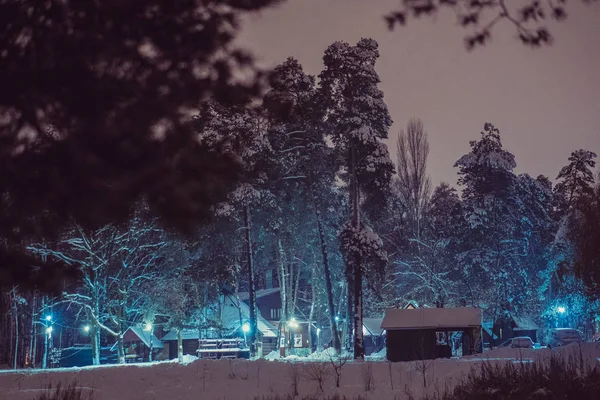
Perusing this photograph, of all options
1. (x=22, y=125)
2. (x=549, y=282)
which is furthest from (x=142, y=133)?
(x=549, y=282)

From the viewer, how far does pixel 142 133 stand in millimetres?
6168

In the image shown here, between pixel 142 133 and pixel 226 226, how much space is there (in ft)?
115

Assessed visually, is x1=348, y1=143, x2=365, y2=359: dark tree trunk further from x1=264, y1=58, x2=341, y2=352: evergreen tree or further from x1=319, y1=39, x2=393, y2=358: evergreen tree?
x1=264, y1=58, x2=341, y2=352: evergreen tree

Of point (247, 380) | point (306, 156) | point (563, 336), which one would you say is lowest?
point (247, 380)

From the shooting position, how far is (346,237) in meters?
33.0

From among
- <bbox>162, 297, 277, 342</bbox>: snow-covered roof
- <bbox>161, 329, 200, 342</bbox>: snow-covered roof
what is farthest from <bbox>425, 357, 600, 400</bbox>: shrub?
<bbox>161, 329, 200, 342</bbox>: snow-covered roof

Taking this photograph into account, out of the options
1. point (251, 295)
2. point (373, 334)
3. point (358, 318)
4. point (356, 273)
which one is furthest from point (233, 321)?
point (358, 318)

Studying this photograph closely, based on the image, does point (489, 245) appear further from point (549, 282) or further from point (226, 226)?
point (226, 226)

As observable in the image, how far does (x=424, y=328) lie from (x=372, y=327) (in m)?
28.0

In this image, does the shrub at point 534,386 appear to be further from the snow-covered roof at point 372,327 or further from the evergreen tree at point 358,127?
the snow-covered roof at point 372,327

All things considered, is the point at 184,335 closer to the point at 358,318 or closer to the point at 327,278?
the point at 327,278

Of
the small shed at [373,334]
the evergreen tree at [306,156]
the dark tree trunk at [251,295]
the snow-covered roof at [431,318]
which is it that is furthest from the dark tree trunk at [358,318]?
the small shed at [373,334]

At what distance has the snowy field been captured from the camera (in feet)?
57.7

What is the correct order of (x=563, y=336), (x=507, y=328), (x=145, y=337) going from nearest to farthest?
(x=563, y=336), (x=507, y=328), (x=145, y=337)
